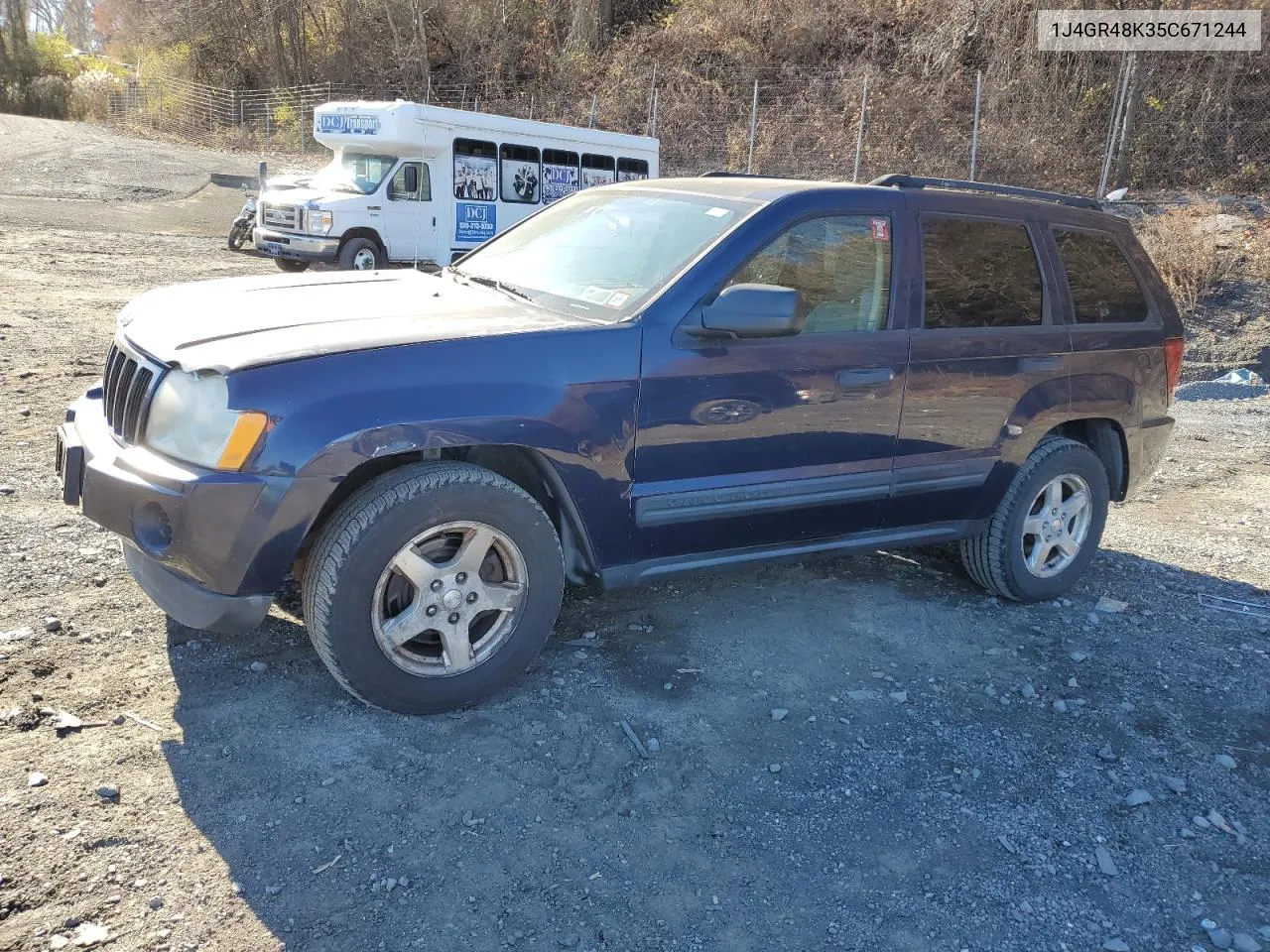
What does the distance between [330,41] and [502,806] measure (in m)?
40.7

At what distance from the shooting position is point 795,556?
161 inches

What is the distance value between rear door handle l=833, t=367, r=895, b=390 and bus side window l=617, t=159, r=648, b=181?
549 inches

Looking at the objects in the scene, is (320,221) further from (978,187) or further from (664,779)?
(664,779)

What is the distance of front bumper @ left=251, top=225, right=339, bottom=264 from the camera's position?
14.1 meters

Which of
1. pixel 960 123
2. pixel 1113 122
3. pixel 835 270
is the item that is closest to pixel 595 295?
pixel 835 270

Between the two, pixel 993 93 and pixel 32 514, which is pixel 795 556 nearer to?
pixel 32 514

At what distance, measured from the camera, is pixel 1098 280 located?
15.7 ft

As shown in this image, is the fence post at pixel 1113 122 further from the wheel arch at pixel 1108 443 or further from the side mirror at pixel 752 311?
the side mirror at pixel 752 311

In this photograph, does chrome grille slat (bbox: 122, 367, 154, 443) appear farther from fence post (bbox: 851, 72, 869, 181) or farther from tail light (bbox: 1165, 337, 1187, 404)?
fence post (bbox: 851, 72, 869, 181)

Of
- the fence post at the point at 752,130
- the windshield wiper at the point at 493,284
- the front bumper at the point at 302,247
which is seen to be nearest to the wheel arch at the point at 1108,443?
the windshield wiper at the point at 493,284

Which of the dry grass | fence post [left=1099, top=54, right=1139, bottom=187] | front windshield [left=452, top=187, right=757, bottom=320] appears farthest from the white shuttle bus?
front windshield [left=452, top=187, right=757, bottom=320]

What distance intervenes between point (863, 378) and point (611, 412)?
1.13 metres

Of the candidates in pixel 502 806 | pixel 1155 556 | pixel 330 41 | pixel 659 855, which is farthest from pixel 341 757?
pixel 330 41

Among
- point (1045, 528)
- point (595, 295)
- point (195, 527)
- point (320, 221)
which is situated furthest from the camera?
point (320, 221)
